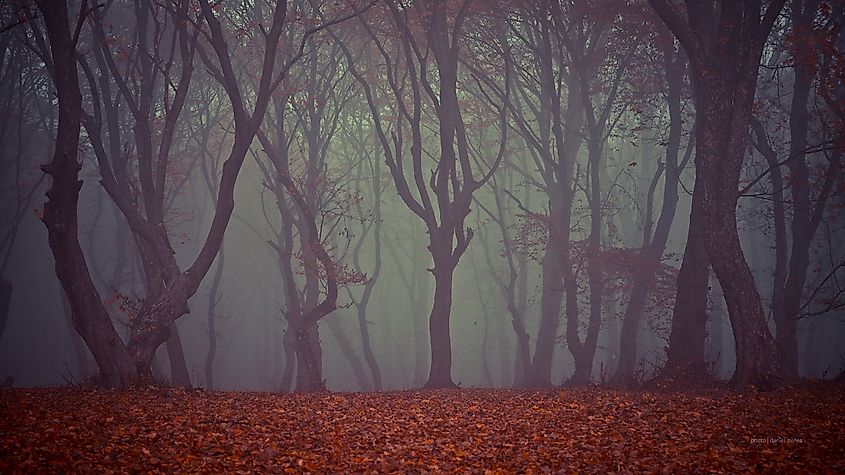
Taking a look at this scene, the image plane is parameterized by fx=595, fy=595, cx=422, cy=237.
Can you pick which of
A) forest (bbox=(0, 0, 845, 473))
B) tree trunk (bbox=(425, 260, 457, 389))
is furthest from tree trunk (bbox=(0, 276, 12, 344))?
tree trunk (bbox=(425, 260, 457, 389))

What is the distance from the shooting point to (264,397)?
980cm

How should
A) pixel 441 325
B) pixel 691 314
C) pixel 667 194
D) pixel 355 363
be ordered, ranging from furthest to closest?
pixel 355 363 < pixel 667 194 < pixel 441 325 < pixel 691 314

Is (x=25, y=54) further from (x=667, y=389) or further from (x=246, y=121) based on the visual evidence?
(x=667, y=389)

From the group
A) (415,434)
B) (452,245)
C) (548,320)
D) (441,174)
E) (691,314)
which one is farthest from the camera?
(548,320)

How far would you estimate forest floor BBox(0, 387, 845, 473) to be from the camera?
18.4 ft

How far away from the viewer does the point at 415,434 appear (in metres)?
7.11

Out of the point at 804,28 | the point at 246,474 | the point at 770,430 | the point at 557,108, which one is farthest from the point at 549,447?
the point at 557,108

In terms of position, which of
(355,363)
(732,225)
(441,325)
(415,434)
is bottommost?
(415,434)

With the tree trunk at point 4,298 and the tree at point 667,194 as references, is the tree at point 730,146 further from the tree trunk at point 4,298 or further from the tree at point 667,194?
the tree trunk at point 4,298

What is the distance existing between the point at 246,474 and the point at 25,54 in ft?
77.0

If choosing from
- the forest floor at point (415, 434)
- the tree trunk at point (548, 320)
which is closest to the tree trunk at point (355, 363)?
the tree trunk at point (548, 320)

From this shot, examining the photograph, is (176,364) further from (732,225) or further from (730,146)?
(730,146)

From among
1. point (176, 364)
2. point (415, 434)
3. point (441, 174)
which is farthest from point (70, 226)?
point (441, 174)

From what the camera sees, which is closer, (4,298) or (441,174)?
(441,174)
